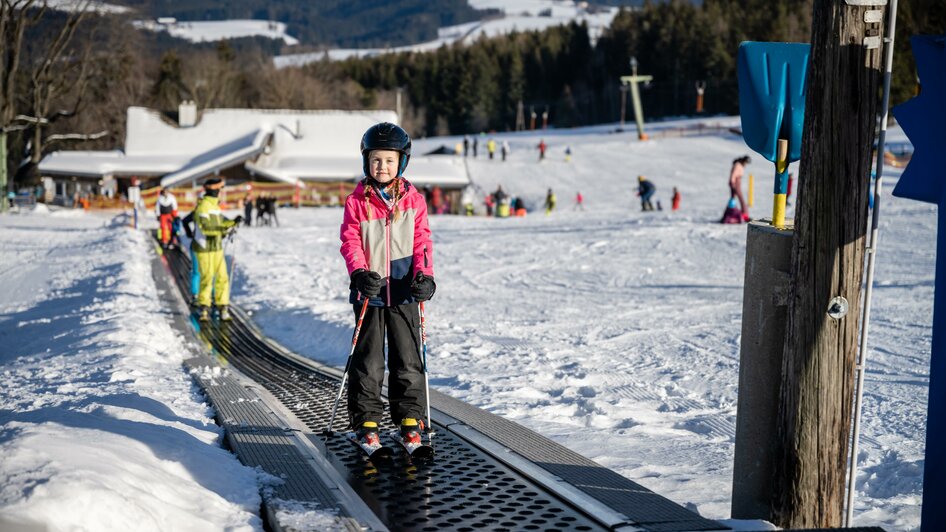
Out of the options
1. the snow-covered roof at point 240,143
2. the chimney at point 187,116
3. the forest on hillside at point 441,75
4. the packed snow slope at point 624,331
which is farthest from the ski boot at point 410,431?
the chimney at point 187,116

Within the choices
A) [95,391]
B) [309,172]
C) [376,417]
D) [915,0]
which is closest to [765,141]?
[376,417]

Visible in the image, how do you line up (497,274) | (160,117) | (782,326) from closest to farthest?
(782,326) → (497,274) → (160,117)

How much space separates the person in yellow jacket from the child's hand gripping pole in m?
7.45

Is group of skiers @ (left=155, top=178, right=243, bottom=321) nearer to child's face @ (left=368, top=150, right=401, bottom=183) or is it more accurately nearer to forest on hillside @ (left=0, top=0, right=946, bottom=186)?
child's face @ (left=368, top=150, right=401, bottom=183)

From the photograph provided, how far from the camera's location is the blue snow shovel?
3.62m

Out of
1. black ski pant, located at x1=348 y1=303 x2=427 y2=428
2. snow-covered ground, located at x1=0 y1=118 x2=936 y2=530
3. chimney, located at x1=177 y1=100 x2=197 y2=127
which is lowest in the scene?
snow-covered ground, located at x1=0 y1=118 x2=936 y2=530

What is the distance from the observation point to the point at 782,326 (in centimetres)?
349

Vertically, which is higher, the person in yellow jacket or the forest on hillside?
the forest on hillside

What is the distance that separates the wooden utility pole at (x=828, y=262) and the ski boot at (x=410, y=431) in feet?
5.84

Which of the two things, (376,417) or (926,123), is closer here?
(926,123)

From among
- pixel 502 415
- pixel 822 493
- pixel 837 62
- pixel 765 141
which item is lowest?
pixel 502 415

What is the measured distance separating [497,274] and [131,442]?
440 inches

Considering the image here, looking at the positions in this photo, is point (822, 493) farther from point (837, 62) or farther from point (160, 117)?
point (160, 117)

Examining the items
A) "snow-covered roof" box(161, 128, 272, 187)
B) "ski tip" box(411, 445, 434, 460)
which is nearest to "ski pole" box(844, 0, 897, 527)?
"ski tip" box(411, 445, 434, 460)
